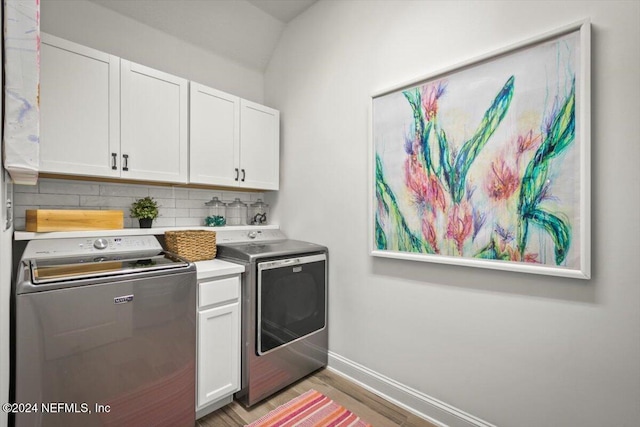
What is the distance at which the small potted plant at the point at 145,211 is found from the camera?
7.23ft

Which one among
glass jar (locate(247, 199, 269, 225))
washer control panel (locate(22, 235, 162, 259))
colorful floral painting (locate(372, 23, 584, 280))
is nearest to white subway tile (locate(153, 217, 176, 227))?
washer control panel (locate(22, 235, 162, 259))

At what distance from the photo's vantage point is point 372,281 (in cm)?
218

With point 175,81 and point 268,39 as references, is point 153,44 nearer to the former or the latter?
point 175,81

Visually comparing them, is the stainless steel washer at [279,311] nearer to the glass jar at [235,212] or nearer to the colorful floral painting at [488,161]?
the glass jar at [235,212]

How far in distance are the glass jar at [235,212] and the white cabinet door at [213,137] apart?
322 millimetres

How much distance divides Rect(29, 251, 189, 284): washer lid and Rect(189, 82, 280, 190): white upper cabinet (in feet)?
2.40

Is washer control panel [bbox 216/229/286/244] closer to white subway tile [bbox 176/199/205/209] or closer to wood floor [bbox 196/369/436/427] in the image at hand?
white subway tile [bbox 176/199/205/209]

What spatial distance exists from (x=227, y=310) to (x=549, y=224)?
6.06ft

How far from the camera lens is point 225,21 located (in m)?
2.63

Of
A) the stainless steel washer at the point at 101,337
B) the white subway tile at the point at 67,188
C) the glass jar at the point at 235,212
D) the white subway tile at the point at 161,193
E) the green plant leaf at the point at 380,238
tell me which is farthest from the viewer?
the glass jar at the point at 235,212

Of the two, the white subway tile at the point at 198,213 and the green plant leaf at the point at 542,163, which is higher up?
the green plant leaf at the point at 542,163

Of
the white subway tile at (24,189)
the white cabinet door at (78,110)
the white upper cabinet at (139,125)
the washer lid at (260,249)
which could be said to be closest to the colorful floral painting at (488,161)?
the washer lid at (260,249)

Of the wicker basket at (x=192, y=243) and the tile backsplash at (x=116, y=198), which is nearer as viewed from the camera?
the tile backsplash at (x=116, y=198)

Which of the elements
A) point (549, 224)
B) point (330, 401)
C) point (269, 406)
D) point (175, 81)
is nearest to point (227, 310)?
point (269, 406)
